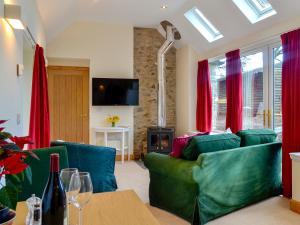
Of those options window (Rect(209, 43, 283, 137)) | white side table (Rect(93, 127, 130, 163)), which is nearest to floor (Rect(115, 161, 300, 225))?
window (Rect(209, 43, 283, 137))

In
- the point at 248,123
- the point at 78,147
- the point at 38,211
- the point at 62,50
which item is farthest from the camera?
the point at 62,50

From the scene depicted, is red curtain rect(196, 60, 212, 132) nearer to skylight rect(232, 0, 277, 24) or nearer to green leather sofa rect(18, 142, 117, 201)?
skylight rect(232, 0, 277, 24)

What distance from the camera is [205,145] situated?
9.56ft

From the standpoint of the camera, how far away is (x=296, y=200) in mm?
3189

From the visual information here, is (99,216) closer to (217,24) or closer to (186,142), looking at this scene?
(186,142)

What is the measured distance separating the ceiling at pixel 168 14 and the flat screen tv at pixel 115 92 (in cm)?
137

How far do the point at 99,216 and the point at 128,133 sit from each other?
17.2 ft

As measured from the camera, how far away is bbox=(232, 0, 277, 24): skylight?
4.19 metres

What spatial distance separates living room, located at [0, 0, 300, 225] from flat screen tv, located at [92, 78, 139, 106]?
0.02 m

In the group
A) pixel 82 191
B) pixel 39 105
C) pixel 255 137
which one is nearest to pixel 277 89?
pixel 255 137

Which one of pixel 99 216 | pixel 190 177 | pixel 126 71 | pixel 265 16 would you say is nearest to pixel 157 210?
pixel 190 177

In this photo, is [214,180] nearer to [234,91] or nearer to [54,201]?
[54,201]

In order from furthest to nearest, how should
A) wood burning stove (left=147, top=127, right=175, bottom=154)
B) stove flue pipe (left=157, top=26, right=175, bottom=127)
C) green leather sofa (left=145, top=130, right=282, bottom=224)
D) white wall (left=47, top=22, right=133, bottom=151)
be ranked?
stove flue pipe (left=157, top=26, right=175, bottom=127) → wood burning stove (left=147, top=127, right=175, bottom=154) → white wall (left=47, top=22, right=133, bottom=151) → green leather sofa (left=145, top=130, right=282, bottom=224)

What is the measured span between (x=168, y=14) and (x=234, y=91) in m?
2.25
